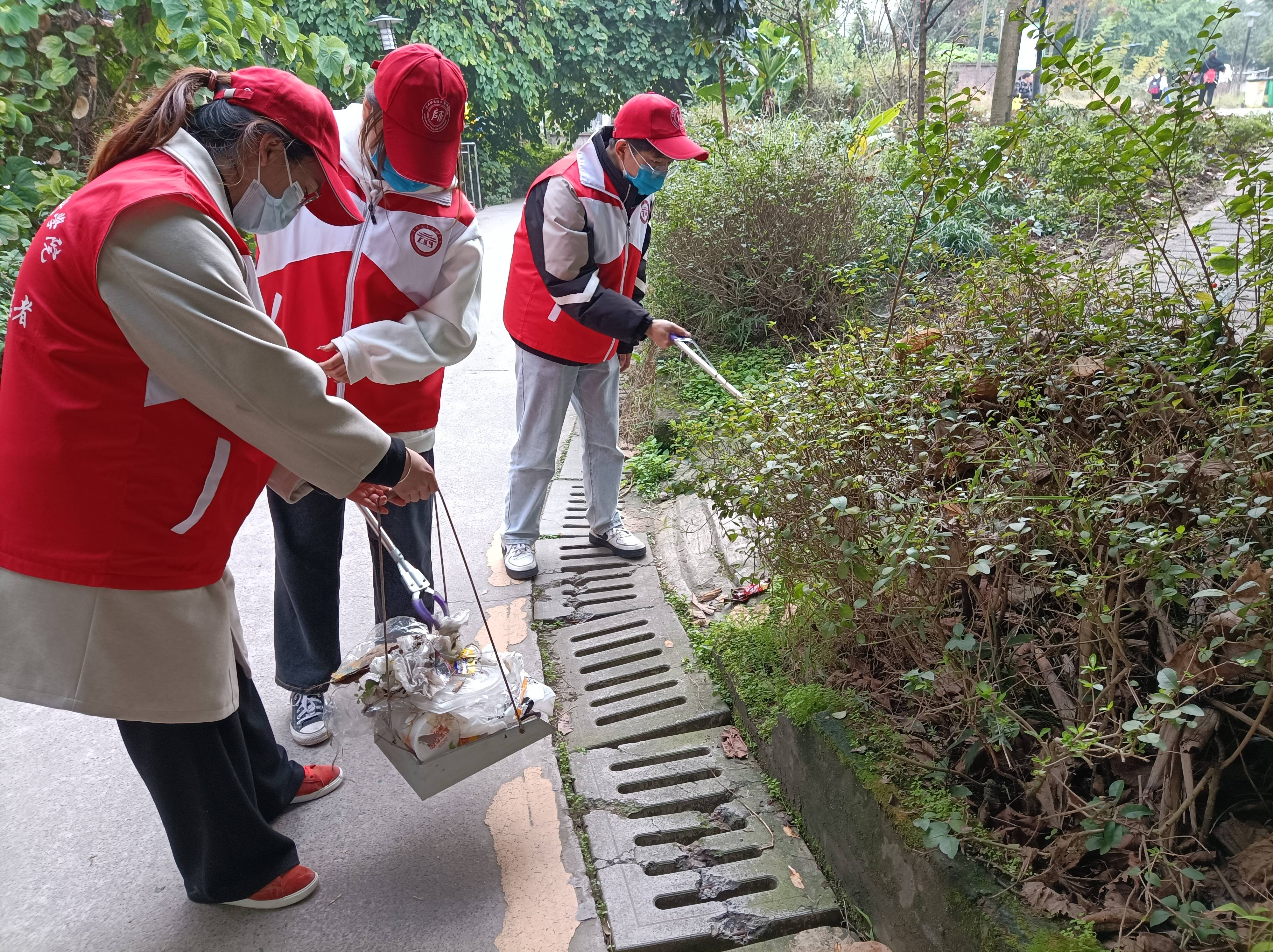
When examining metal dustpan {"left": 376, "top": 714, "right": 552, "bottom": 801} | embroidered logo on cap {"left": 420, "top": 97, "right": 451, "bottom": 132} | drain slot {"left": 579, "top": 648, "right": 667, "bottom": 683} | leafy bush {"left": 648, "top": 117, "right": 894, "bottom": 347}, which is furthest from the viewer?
leafy bush {"left": 648, "top": 117, "right": 894, "bottom": 347}

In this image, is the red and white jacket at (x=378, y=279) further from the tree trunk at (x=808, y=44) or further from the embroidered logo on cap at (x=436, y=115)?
the tree trunk at (x=808, y=44)

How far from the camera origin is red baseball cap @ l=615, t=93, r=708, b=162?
3.46 metres

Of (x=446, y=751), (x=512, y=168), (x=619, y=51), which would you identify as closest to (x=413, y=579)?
(x=446, y=751)

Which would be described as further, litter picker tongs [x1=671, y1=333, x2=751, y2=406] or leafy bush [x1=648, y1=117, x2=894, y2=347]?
leafy bush [x1=648, y1=117, x2=894, y2=347]

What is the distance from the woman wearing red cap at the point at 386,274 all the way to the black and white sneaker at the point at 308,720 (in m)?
0.43

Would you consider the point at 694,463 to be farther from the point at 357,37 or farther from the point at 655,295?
the point at 357,37

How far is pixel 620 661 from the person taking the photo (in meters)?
3.49

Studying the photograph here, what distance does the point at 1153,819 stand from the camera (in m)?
1.79

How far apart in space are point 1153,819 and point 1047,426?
3.37 ft

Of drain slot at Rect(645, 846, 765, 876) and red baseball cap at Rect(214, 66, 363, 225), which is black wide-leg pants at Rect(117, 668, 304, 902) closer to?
drain slot at Rect(645, 846, 765, 876)

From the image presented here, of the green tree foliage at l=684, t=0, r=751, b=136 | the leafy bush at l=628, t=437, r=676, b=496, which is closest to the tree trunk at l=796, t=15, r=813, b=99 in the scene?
the green tree foliage at l=684, t=0, r=751, b=136

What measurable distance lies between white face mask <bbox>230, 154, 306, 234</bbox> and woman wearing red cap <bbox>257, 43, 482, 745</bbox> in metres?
0.22

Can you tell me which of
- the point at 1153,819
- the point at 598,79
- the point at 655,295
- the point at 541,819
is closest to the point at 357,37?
the point at 598,79

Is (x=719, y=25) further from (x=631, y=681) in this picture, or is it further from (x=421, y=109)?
(x=631, y=681)
